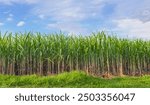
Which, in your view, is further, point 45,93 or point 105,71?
point 105,71

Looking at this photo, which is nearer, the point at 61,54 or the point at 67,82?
the point at 67,82

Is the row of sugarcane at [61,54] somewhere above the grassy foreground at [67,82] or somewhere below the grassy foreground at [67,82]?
above

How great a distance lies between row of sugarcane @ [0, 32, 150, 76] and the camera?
640 inches

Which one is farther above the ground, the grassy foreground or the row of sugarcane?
the row of sugarcane

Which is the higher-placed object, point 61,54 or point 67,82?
point 61,54

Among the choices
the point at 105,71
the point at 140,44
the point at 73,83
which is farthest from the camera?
the point at 140,44

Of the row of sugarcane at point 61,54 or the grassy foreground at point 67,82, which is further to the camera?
the row of sugarcane at point 61,54

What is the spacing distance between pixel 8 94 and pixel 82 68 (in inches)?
269

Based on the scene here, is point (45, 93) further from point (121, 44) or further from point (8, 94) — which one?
point (121, 44)

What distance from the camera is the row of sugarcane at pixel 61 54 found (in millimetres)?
16250

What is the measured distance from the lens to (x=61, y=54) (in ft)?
54.5

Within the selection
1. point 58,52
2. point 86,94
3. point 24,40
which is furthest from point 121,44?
point 86,94

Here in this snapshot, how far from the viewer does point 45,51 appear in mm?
16500

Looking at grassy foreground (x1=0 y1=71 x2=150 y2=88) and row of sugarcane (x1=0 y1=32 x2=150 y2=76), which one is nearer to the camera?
grassy foreground (x1=0 y1=71 x2=150 y2=88)
